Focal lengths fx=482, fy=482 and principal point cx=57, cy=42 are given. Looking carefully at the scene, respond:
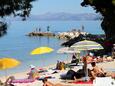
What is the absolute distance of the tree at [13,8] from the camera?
19.1 m

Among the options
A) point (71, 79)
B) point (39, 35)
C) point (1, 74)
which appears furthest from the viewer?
point (39, 35)

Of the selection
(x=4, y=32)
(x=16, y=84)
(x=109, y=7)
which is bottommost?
(x=16, y=84)

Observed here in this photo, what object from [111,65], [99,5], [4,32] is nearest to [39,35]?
[99,5]

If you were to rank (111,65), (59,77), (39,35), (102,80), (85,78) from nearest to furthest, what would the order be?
(102,80) < (85,78) < (59,77) < (111,65) < (39,35)

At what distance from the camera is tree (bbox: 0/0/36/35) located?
62.5ft

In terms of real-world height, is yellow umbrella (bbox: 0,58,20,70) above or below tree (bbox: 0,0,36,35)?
below

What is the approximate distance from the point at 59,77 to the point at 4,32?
6.55 m

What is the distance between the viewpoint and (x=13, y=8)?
1942cm

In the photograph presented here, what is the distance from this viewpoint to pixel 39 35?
138m

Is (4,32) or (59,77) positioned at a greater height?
(4,32)

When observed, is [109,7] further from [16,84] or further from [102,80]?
[102,80]

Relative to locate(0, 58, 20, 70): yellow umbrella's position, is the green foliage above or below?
above

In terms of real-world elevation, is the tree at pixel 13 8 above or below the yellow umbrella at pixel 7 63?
above

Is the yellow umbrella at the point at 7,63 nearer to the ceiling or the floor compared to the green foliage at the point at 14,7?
nearer to the floor
